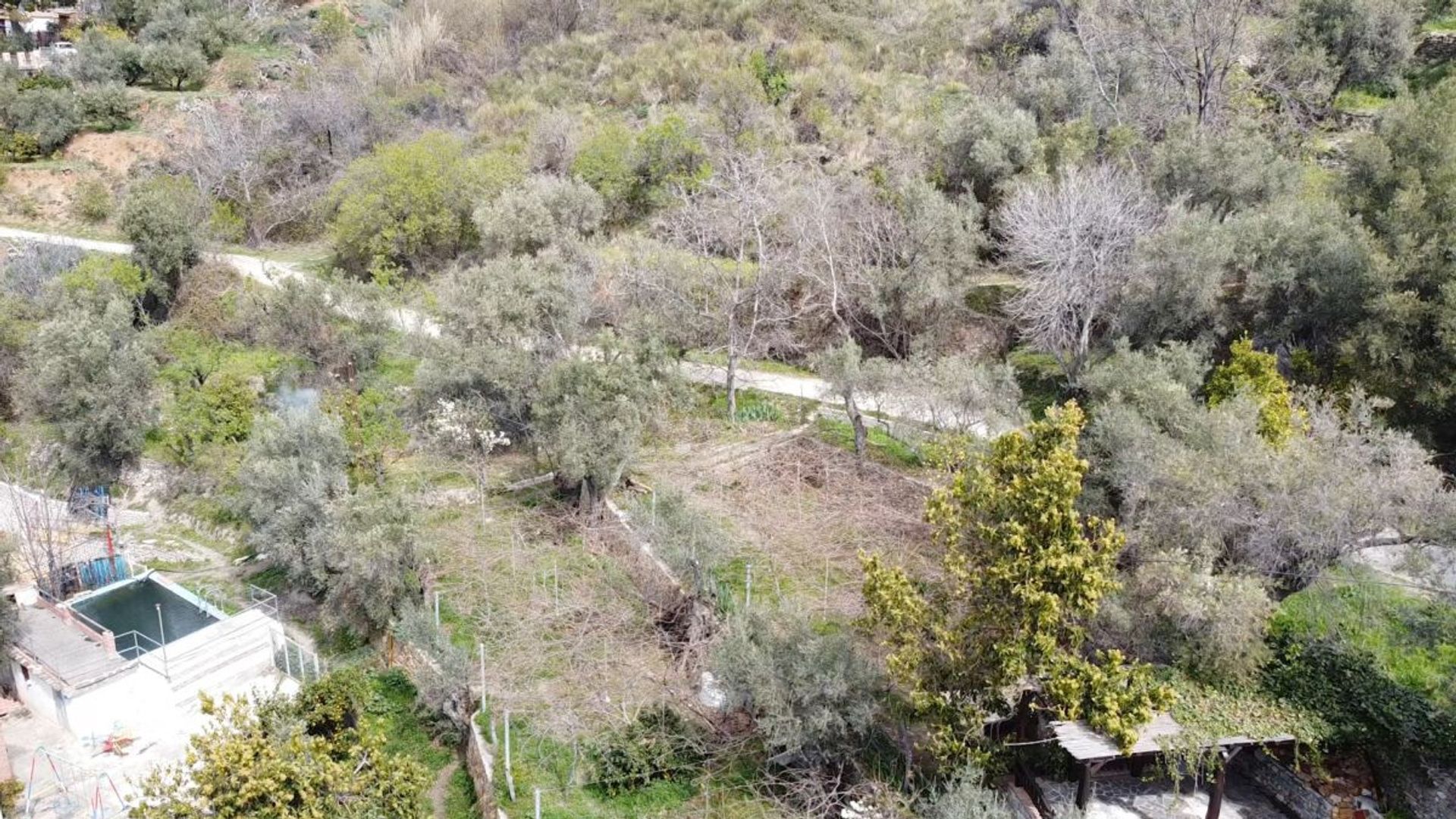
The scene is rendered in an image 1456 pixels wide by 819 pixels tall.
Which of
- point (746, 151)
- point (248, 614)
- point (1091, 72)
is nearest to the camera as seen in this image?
point (248, 614)

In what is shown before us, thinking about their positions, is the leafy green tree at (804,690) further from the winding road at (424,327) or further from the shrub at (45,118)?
the shrub at (45,118)

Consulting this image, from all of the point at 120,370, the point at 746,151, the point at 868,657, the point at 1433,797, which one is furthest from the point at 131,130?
the point at 1433,797

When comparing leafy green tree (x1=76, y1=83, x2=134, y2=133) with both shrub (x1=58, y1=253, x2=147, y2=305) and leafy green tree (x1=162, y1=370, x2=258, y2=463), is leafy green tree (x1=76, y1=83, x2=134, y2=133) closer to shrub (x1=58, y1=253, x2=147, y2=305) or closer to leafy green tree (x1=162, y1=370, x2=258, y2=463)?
shrub (x1=58, y1=253, x2=147, y2=305)

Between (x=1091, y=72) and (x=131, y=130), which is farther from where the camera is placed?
(x=131, y=130)

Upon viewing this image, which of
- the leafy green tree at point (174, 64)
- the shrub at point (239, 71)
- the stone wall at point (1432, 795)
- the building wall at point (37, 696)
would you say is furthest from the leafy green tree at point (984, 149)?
the leafy green tree at point (174, 64)

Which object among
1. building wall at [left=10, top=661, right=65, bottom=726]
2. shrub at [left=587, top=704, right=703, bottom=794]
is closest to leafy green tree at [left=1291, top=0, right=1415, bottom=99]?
shrub at [left=587, top=704, right=703, bottom=794]

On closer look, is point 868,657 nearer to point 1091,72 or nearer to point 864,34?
point 1091,72

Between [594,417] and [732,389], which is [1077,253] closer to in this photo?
[732,389]
